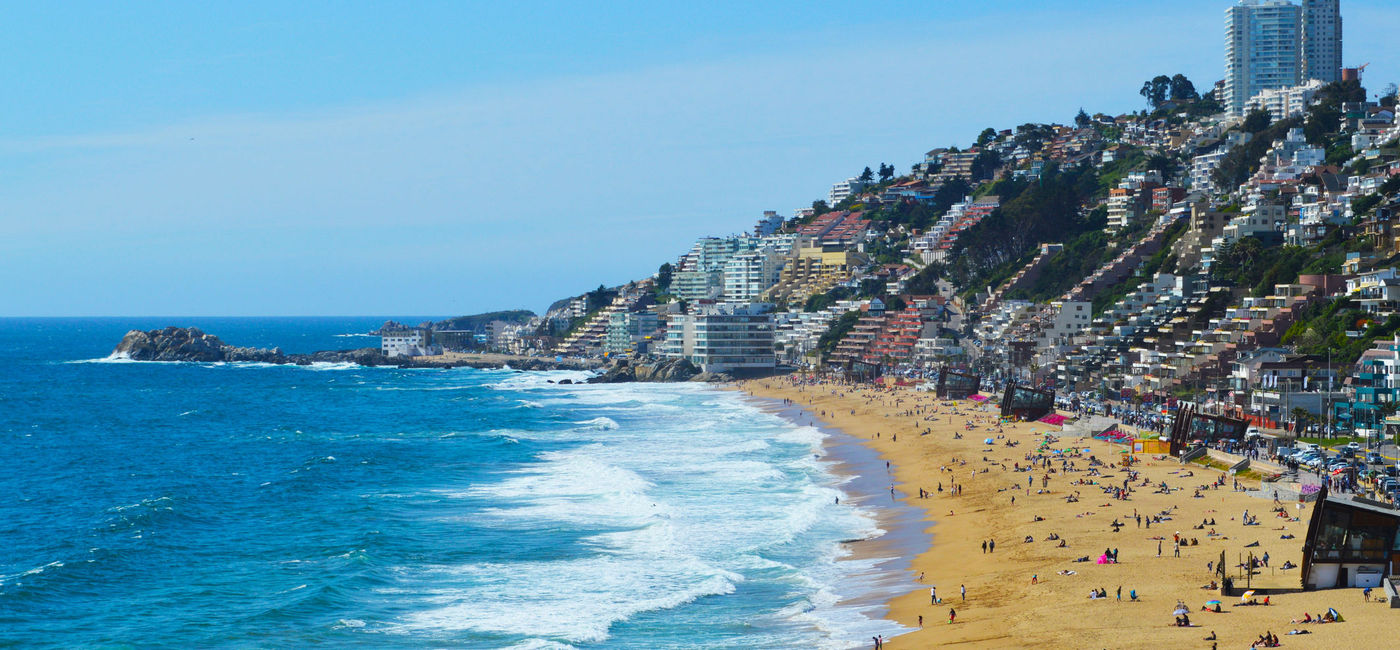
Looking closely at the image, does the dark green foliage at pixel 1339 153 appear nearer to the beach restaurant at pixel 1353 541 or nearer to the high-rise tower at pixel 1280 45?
the high-rise tower at pixel 1280 45

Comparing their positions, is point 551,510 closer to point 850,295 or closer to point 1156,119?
point 850,295

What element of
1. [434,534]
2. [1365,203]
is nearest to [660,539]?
[434,534]

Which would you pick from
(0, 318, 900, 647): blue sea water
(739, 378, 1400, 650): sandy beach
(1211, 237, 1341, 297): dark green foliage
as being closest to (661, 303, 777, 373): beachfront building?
(0, 318, 900, 647): blue sea water

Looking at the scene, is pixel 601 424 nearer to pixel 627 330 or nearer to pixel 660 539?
pixel 660 539

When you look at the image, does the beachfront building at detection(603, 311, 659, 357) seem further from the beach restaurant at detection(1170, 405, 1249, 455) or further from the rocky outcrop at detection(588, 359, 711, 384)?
the beach restaurant at detection(1170, 405, 1249, 455)

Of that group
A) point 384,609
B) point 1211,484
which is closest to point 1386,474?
point 1211,484

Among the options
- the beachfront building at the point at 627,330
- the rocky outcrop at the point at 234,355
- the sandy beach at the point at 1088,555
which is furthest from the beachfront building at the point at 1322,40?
the sandy beach at the point at 1088,555
